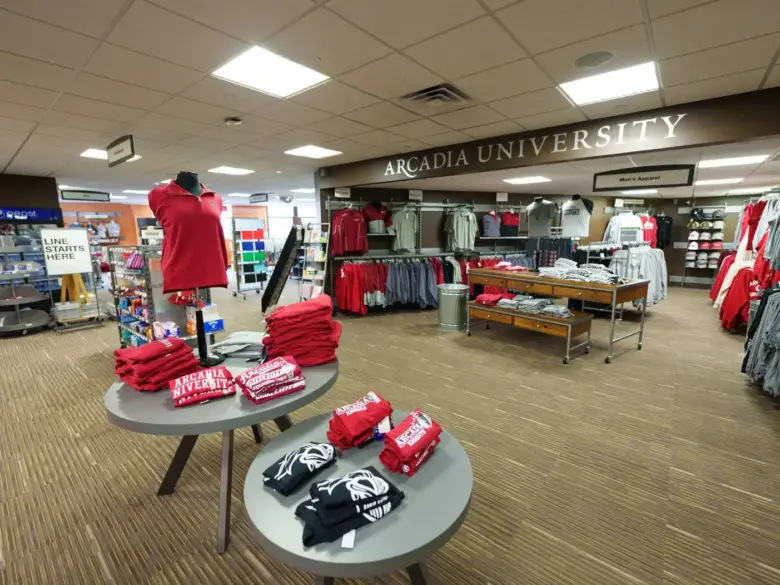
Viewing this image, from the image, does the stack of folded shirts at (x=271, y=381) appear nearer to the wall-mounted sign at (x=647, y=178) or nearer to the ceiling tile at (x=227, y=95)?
the ceiling tile at (x=227, y=95)

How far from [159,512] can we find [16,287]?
6.85 meters

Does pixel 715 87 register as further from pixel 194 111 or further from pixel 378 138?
pixel 194 111

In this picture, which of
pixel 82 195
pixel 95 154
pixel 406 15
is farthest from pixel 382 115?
pixel 82 195

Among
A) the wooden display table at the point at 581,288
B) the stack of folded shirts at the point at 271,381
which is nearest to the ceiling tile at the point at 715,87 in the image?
the wooden display table at the point at 581,288

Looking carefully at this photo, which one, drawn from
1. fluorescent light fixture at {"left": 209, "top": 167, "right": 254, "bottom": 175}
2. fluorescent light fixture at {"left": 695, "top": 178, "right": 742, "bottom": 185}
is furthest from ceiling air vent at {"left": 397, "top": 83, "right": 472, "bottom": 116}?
fluorescent light fixture at {"left": 695, "top": 178, "right": 742, "bottom": 185}

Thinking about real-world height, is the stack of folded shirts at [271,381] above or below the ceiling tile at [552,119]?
below

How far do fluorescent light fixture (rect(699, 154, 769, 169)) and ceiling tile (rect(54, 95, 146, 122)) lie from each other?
7.98m

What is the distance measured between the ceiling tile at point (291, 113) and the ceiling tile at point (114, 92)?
→ 34.7 inches

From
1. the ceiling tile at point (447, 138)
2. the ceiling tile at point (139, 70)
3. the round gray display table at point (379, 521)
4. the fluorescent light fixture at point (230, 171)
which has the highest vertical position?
the fluorescent light fixture at point (230, 171)

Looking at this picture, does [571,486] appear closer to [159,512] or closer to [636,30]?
[159,512]

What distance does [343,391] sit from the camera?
389cm

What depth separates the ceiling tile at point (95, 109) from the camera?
11.0 feet

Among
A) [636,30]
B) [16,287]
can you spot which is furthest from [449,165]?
[16,287]

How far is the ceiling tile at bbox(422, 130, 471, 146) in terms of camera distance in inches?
180
